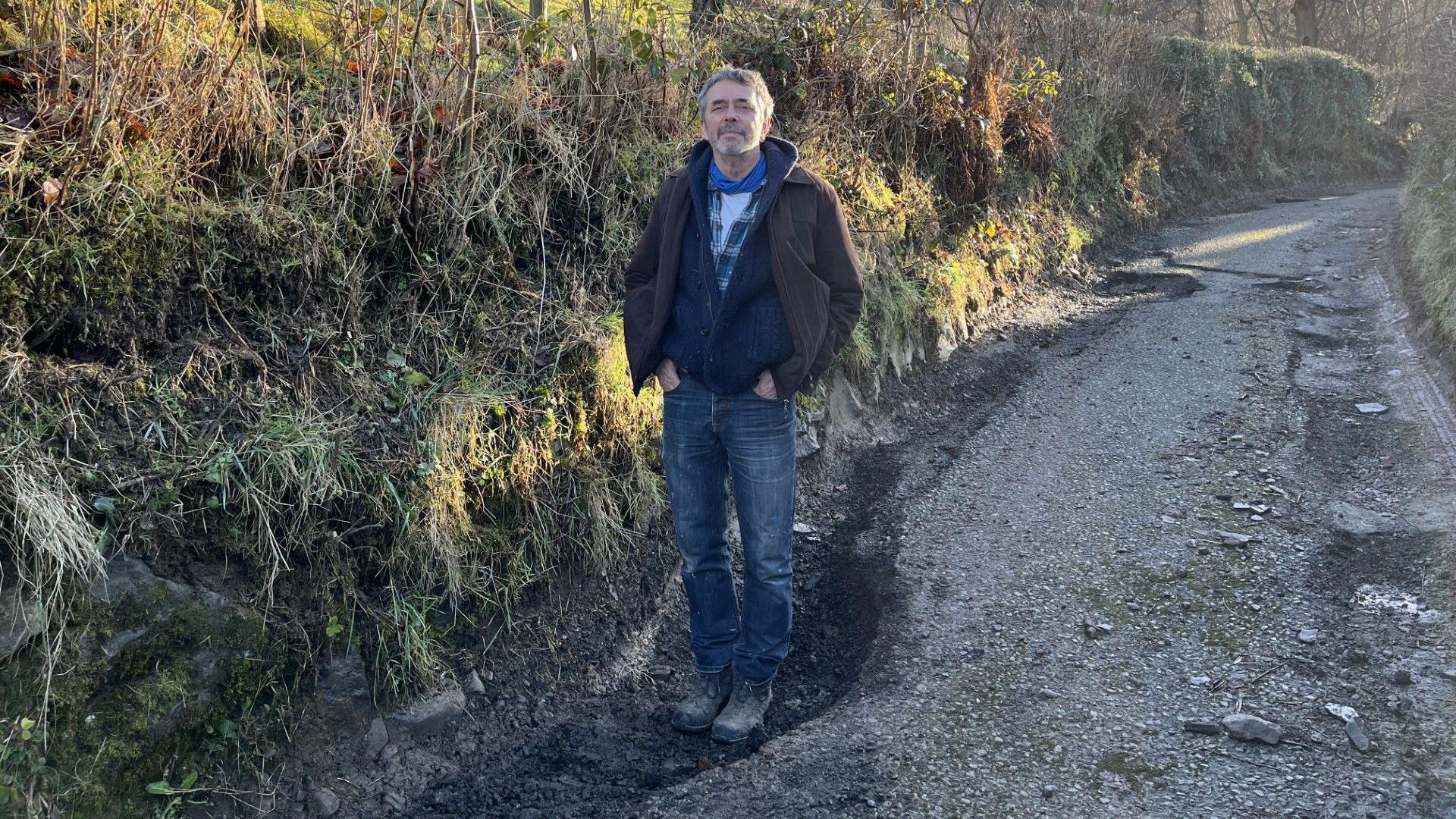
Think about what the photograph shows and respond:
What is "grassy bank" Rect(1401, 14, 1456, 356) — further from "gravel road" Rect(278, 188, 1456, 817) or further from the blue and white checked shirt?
the blue and white checked shirt

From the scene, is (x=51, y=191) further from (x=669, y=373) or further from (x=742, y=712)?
(x=742, y=712)

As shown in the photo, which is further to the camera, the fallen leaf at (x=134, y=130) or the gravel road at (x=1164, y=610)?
the fallen leaf at (x=134, y=130)

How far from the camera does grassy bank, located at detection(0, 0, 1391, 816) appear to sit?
3.11m

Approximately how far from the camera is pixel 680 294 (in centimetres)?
363

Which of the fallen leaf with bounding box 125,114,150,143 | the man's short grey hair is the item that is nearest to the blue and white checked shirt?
the man's short grey hair

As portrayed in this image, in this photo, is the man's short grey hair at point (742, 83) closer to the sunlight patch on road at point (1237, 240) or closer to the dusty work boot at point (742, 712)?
the dusty work boot at point (742, 712)

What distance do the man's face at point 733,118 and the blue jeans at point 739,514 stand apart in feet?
2.68

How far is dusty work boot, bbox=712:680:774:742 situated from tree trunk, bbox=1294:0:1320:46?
2909cm

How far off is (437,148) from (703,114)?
161 cm

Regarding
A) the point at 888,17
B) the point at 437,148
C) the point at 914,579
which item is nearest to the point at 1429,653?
the point at 914,579

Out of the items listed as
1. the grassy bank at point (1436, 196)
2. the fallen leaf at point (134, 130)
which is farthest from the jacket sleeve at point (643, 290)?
the grassy bank at point (1436, 196)

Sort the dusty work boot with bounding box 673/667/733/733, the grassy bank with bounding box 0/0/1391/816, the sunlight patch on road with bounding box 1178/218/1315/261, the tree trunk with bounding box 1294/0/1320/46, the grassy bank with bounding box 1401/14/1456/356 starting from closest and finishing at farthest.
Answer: the grassy bank with bounding box 0/0/1391/816 < the dusty work boot with bounding box 673/667/733/733 < the grassy bank with bounding box 1401/14/1456/356 < the sunlight patch on road with bounding box 1178/218/1315/261 < the tree trunk with bounding box 1294/0/1320/46

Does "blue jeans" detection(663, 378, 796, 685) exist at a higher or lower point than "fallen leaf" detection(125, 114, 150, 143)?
lower

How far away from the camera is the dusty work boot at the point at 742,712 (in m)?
3.73
